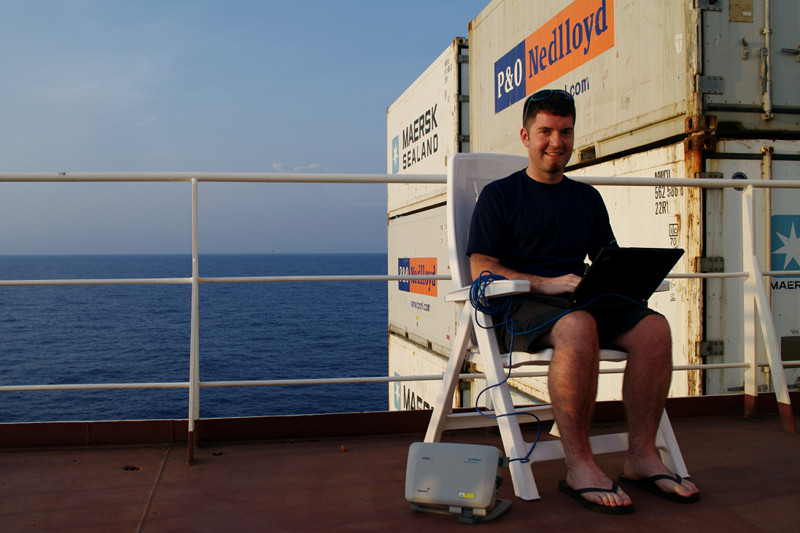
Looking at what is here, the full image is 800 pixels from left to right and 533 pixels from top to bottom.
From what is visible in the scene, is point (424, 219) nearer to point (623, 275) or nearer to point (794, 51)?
point (794, 51)

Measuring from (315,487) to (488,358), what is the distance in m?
0.67

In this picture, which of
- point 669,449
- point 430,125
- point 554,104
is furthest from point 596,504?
point 430,125

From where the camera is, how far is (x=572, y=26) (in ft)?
19.3

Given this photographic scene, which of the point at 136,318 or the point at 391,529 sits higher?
the point at 391,529

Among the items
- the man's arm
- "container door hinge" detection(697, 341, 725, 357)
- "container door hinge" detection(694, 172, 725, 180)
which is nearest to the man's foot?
the man's arm

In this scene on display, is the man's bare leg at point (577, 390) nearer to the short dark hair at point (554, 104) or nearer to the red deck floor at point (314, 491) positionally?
the red deck floor at point (314, 491)

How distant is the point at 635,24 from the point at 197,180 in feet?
12.8

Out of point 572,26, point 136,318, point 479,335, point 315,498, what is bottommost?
point 136,318

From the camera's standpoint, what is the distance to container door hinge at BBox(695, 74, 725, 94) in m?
4.26

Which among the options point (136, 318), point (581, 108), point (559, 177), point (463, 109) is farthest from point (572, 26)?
point (136, 318)

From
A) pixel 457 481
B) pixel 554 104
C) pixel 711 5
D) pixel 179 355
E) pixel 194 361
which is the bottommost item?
pixel 179 355

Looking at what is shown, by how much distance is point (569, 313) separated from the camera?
5.86 feet

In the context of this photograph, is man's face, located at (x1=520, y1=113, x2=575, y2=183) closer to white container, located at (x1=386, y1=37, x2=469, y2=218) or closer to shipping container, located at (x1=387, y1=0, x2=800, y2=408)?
shipping container, located at (x1=387, y1=0, x2=800, y2=408)

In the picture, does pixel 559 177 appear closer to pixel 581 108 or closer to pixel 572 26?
pixel 581 108
